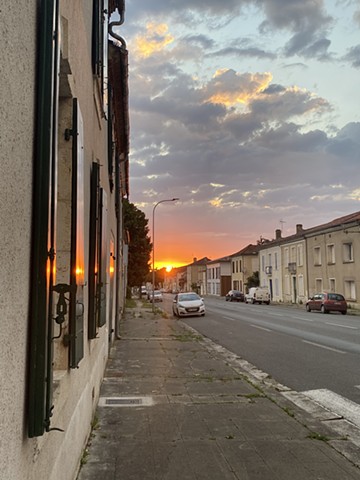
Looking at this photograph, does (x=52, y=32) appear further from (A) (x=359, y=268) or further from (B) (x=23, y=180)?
(A) (x=359, y=268)

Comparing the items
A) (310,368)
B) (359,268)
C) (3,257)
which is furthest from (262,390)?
(359,268)

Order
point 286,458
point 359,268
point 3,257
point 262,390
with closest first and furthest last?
point 3,257, point 286,458, point 262,390, point 359,268

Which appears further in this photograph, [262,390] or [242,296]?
[242,296]

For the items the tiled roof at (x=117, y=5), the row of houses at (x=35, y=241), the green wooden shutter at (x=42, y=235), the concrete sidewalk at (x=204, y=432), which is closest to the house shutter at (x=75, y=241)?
the row of houses at (x=35, y=241)

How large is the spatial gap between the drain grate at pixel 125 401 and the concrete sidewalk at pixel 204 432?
0.05 feet

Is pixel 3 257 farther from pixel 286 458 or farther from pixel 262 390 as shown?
pixel 262 390

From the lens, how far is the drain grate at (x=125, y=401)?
21.7 feet

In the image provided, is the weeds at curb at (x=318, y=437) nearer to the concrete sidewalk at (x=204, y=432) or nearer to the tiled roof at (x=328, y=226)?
the concrete sidewalk at (x=204, y=432)

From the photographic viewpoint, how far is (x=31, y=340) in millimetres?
2230

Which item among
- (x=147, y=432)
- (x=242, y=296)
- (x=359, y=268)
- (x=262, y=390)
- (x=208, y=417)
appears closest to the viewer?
(x=147, y=432)

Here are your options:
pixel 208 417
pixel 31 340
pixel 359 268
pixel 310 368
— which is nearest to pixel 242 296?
pixel 359 268

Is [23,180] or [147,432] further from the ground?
[23,180]

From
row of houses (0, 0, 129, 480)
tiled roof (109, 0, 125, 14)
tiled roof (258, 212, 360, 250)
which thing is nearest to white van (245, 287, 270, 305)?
tiled roof (258, 212, 360, 250)

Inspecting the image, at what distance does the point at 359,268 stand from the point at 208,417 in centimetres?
A: 3201
